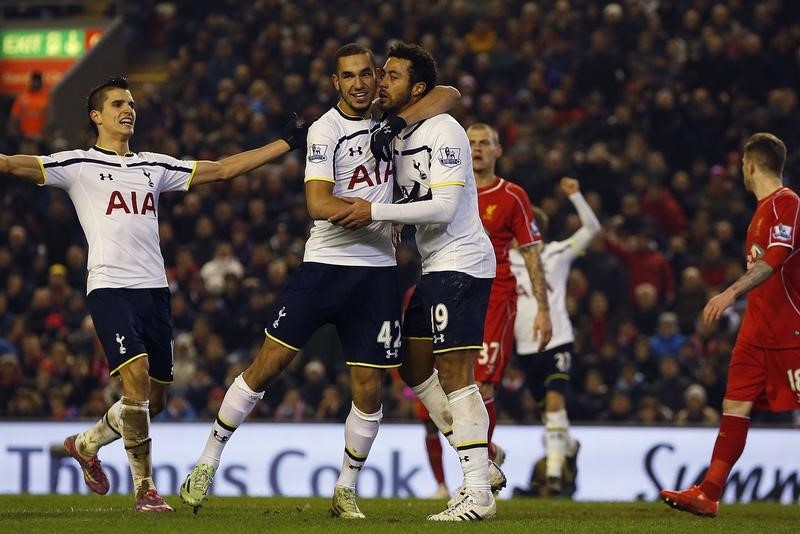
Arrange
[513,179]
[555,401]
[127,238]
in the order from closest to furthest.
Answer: [127,238] → [555,401] → [513,179]

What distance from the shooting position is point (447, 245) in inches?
323

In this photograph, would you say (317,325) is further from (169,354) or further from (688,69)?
(688,69)

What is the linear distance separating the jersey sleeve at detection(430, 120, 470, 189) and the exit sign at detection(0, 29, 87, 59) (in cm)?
1935

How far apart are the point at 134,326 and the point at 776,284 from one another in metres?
4.28

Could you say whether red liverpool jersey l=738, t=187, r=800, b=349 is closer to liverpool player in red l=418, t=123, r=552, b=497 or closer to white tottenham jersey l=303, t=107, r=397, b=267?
liverpool player in red l=418, t=123, r=552, b=497

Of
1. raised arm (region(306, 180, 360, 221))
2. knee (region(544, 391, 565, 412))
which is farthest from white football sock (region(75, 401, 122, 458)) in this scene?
knee (region(544, 391, 565, 412))

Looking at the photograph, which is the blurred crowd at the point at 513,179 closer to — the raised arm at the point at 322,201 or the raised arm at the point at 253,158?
the raised arm at the point at 253,158

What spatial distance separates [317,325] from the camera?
8312mm

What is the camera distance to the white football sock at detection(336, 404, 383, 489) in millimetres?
8391

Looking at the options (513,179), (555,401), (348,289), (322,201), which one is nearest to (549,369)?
(555,401)

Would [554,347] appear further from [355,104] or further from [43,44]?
[43,44]

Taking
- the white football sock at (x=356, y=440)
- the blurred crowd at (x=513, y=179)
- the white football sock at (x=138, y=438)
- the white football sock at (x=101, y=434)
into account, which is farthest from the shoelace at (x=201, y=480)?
the blurred crowd at (x=513, y=179)

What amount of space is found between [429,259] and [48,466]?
7.29m

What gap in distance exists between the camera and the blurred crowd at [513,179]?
16016mm
